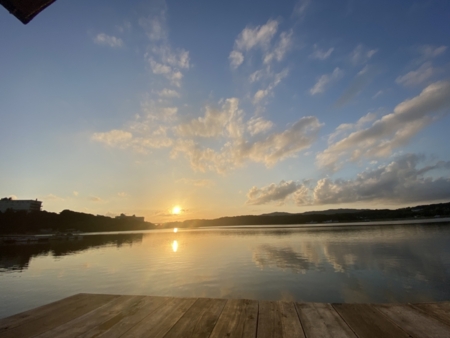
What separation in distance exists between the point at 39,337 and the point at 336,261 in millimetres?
28210

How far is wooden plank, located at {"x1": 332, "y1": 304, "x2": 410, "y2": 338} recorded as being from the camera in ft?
12.3

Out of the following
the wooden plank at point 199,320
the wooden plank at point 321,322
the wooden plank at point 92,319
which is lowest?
the wooden plank at point 321,322

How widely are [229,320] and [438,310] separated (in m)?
3.94

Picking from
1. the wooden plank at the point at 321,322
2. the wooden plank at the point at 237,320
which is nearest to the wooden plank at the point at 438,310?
the wooden plank at the point at 321,322

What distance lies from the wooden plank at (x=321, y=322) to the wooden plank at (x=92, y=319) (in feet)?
11.8

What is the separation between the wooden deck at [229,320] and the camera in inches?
152

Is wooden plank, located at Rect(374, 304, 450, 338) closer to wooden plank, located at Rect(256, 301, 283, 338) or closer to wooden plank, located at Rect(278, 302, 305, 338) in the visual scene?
wooden plank, located at Rect(278, 302, 305, 338)

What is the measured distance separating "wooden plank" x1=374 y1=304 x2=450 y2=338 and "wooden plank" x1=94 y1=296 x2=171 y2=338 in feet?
14.8

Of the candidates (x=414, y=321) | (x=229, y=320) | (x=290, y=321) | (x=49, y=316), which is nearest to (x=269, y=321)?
(x=290, y=321)

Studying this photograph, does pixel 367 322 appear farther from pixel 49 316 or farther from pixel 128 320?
pixel 49 316

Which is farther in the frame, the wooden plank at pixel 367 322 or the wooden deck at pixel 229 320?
the wooden deck at pixel 229 320

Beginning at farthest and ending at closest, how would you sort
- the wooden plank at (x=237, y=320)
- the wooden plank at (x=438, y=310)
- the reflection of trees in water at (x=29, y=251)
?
the reflection of trees in water at (x=29, y=251) → the wooden plank at (x=438, y=310) → the wooden plank at (x=237, y=320)

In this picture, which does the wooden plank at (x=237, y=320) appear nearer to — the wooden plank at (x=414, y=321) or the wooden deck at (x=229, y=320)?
the wooden deck at (x=229, y=320)

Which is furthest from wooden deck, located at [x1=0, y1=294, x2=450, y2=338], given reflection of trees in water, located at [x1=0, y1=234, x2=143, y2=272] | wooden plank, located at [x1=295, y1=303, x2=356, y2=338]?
reflection of trees in water, located at [x1=0, y1=234, x2=143, y2=272]
